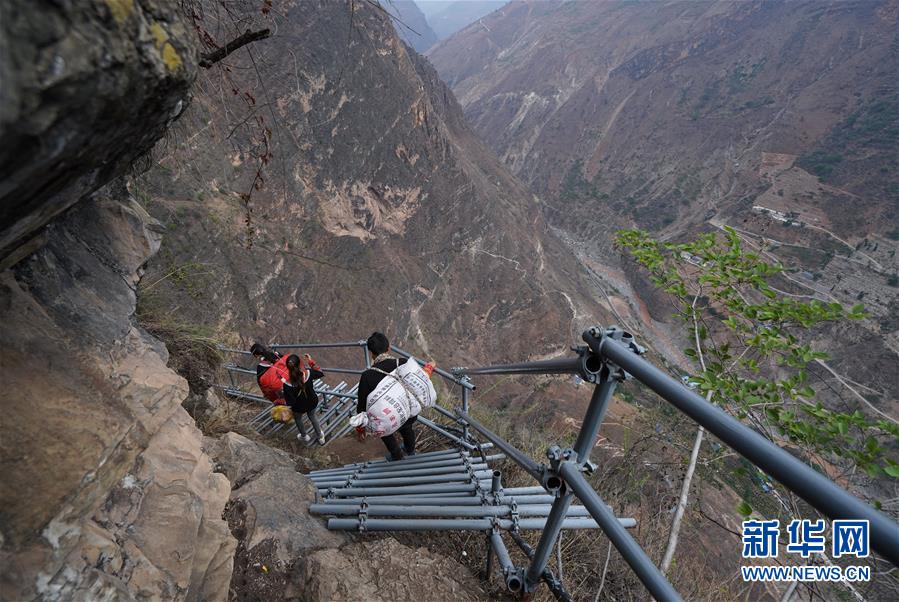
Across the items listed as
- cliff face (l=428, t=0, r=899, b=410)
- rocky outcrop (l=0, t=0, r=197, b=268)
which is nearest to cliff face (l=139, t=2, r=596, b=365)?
cliff face (l=428, t=0, r=899, b=410)

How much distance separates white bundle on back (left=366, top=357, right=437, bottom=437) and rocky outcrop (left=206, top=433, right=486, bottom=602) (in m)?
0.75

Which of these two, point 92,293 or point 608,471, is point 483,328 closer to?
point 608,471

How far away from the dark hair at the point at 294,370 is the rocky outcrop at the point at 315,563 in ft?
5.80

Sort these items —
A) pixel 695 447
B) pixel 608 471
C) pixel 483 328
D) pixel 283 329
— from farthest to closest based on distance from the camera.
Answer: pixel 483 328 < pixel 283 329 < pixel 608 471 < pixel 695 447

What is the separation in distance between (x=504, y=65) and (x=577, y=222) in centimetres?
8258

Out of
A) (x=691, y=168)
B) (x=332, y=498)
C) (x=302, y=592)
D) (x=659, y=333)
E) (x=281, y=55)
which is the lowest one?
(x=659, y=333)

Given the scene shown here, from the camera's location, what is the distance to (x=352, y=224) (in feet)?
105

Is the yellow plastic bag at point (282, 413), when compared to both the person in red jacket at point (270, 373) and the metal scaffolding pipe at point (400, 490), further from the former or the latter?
the metal scaffolding pipe at point (400, 490)

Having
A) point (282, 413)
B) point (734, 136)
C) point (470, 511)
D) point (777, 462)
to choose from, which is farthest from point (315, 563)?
point (734, 136)

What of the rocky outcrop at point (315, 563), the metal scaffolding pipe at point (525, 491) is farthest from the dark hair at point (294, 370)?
the metal scaffolding pipe at point (525, 491)

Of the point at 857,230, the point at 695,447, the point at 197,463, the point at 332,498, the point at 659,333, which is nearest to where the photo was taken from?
the point at 197,463

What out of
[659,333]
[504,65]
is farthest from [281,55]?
[504,65]

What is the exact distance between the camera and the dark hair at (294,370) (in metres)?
4.62

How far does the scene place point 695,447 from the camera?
3.89m
